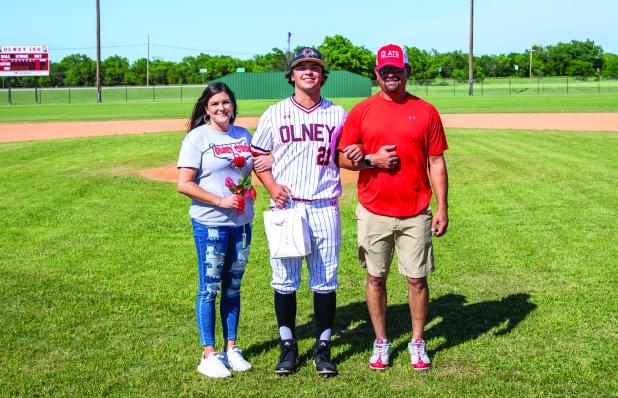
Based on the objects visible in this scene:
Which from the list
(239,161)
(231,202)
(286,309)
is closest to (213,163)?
(239,161)

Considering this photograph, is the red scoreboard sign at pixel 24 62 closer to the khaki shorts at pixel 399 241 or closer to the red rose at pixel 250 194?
the red rose at pixel 250 194

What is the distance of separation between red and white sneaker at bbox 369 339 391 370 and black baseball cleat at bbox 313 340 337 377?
28cm

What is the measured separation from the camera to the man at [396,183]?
14.7ft

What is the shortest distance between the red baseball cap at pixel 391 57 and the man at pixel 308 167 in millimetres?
367

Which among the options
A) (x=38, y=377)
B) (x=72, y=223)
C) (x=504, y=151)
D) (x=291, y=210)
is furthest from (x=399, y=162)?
(x=504, y=151)

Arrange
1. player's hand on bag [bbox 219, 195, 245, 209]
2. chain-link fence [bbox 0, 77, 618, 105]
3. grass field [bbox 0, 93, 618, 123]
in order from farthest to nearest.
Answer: chain-link fence [bbox 0, 77, 618, 105], grass field [bbox 0, 93, 618, 123], player's hand on bag [bbox 219, 195, 245, 209]

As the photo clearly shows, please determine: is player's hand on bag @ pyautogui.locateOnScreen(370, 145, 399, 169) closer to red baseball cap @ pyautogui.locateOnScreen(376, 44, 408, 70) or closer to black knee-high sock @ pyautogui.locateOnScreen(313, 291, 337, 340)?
red baseball cap @ pyautogui.locateOnScreen(376, 44, 408, 70)

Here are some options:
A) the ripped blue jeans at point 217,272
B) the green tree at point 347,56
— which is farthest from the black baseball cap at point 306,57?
the green tree at point 347,56

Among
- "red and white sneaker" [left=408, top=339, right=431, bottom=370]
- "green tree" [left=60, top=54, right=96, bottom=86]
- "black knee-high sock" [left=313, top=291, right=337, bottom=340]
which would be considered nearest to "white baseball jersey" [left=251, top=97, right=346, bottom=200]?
"black knee-high sock" [left=313, top=291, right=337, bottom=340]

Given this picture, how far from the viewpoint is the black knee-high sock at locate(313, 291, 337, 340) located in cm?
475

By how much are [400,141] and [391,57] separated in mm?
518

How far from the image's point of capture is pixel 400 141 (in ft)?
14.7

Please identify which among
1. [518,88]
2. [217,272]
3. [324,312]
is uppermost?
[518,88]

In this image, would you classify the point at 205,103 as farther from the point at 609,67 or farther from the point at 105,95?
the point at 609,67
